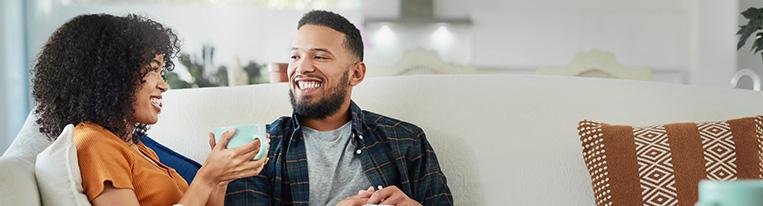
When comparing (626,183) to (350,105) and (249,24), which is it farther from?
(249,24)

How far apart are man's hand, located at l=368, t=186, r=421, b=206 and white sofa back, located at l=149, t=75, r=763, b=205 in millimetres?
266

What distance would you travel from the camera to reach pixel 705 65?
216 inches

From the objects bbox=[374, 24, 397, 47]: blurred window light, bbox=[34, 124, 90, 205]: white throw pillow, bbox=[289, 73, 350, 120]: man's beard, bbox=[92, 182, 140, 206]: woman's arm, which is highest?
bbox=[374, 24, 397, 47]: blurred window light

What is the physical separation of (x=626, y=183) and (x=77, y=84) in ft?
3.71

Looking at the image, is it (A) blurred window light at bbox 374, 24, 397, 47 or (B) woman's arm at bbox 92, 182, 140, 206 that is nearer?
(B) woman's arm at bbox 92, 182, 140, 206

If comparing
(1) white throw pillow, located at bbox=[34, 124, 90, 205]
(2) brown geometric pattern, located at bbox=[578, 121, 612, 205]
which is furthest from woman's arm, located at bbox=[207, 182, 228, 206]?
(2) brown geometric pattern, located at bbox=[578, 121, 612, 205]

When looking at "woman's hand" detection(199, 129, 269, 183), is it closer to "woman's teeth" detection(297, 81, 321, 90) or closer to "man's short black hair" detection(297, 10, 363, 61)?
"woman's teeth" detection(297, 81, 321, 90)

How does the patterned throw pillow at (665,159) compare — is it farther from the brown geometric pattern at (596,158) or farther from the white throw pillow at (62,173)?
the white throw pillow at (62,173)

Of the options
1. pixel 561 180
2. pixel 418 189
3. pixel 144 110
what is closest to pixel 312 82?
pixel 418 189

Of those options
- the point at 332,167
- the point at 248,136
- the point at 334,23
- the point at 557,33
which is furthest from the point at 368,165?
the point at 557,33

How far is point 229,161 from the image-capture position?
1.79 metres

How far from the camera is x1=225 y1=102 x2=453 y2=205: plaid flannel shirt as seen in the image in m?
2.13

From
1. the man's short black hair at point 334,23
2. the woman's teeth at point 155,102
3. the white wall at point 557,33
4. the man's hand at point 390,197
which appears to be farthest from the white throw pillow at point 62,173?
the white wall at point 557,33

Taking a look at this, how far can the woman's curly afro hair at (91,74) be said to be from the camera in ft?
5.76
